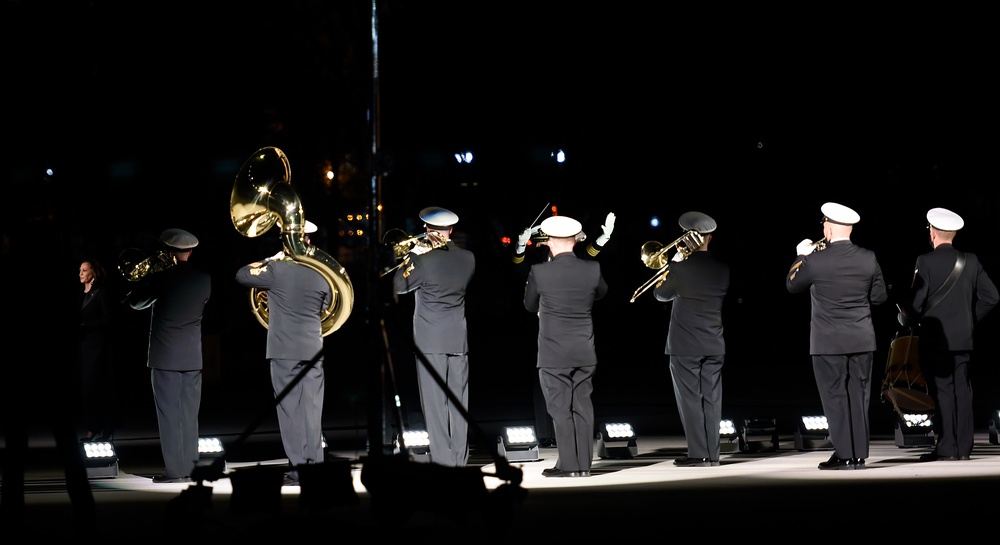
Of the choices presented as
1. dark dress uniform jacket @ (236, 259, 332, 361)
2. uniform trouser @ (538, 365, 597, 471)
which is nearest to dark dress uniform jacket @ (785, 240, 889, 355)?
uniform trouser @ (538, 365, 597, 471)

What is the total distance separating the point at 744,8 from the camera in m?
22.7

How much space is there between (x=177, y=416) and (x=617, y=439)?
12.4 ft

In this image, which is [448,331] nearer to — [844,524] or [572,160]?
[844,524]

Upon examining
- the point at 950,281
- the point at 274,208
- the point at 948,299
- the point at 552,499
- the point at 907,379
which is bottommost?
the point at 552,499

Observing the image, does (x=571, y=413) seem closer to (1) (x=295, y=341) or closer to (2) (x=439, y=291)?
(2) (x=439, y=291)

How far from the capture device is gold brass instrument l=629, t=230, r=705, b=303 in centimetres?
1142

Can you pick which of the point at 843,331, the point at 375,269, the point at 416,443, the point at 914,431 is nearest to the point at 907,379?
the point at 843,331

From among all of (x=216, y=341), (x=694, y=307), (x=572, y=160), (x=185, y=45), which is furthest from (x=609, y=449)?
(x=572, y=160)

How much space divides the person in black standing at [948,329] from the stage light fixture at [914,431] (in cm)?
88

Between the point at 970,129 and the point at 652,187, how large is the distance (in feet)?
27.9

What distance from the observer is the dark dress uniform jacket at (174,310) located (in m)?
10.7

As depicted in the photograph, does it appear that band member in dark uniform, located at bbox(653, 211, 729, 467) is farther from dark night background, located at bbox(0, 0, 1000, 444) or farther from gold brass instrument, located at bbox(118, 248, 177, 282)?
dark night background, located at bbox(0, 0, 1000, 444)

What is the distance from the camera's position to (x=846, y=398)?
1081 centimetres

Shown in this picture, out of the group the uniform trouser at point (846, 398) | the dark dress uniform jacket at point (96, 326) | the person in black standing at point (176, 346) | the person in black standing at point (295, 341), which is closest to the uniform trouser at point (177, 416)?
the person in black standing at point (176, 346)
